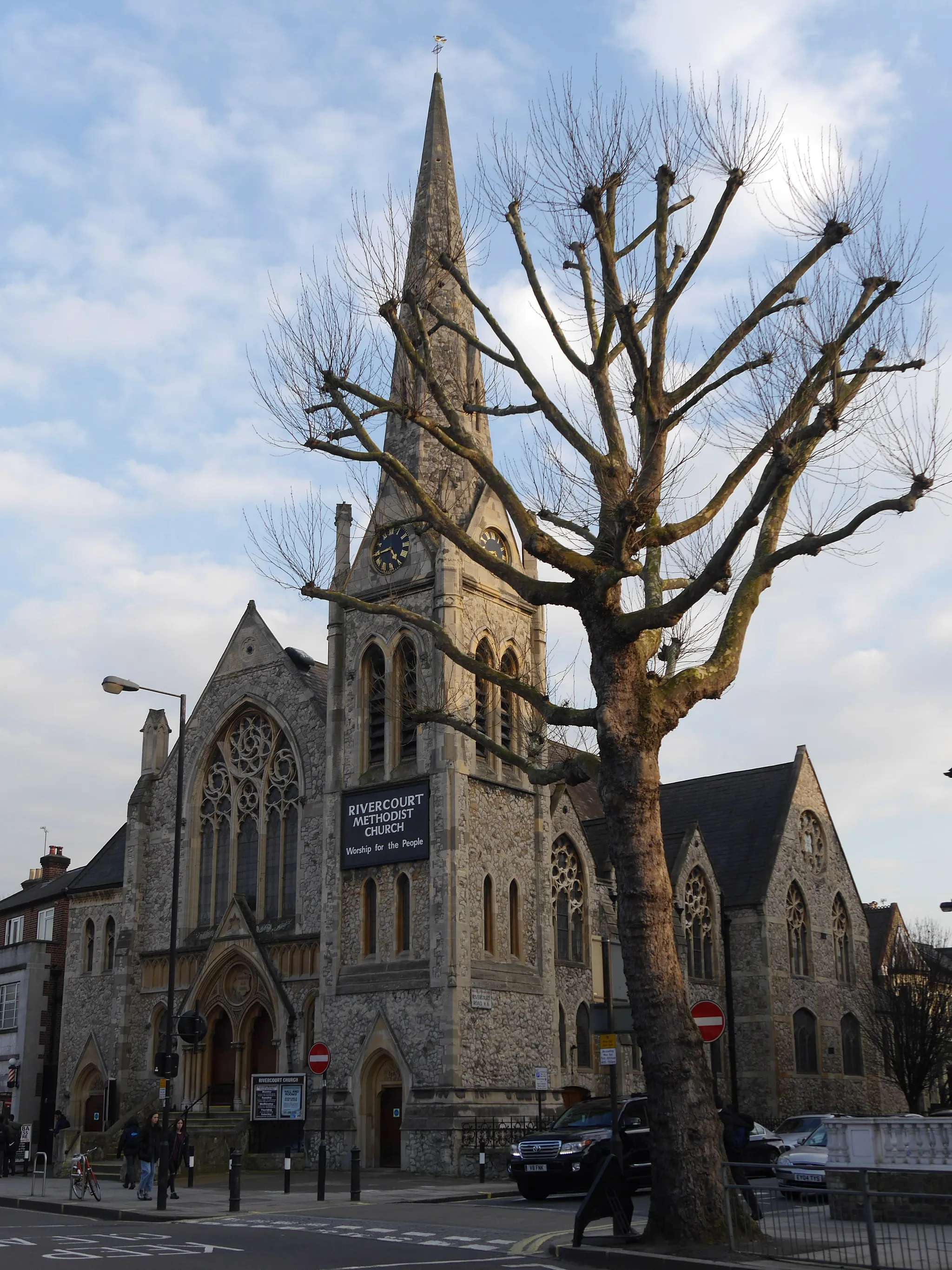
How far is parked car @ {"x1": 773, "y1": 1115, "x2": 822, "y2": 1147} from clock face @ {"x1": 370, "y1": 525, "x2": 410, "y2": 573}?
15266 millimetres

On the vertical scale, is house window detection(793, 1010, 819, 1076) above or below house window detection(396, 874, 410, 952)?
below

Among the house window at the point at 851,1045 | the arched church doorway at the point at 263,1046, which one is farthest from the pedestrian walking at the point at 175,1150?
the house window at the point at 851,1045

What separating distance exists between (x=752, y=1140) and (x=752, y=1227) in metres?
11.8

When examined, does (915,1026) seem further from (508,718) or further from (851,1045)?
(508,718)

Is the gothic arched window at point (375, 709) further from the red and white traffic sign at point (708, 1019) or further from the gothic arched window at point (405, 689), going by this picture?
the red and white traffic sign at point (708, 1019)

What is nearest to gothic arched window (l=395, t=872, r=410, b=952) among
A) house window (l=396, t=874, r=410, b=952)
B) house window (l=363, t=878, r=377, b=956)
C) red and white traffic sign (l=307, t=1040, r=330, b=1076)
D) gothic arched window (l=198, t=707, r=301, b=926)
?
house window (l=396, t=874, r=410, b=952)

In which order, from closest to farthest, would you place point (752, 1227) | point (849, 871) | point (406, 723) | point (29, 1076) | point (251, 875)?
point (752, 1227)
point (406, 723)
point (251, 875)
point (29, 1076)
point (849, 871)

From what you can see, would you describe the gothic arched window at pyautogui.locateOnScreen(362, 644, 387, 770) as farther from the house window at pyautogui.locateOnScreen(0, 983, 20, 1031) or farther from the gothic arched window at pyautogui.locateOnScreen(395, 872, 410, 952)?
the house window at pyautogui.locateOnScreen(0, 983, 20, 1031)

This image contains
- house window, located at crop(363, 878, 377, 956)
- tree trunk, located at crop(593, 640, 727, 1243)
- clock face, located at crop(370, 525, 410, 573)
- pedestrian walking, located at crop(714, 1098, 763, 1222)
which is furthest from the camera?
clock face, located at crop(370, 525, 410, 573)

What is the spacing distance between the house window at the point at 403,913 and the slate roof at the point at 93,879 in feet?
35.7

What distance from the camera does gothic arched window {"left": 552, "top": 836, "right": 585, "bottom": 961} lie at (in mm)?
33031

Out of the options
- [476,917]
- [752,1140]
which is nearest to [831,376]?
[752,1140]

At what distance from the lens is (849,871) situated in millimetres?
44656

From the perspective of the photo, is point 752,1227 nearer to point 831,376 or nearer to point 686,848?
point 831,376
